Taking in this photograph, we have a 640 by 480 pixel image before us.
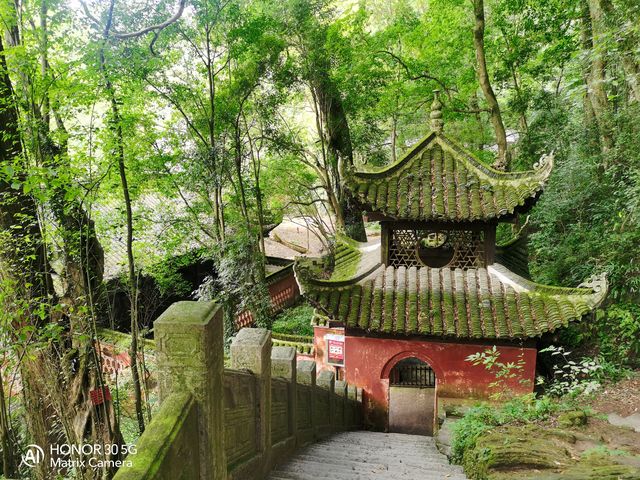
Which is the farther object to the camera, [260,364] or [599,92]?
[599,92]

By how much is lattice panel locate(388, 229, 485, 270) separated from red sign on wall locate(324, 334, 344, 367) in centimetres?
224

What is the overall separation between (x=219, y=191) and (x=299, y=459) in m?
8.56

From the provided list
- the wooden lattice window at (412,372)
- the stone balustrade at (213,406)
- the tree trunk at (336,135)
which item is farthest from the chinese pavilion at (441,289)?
the tree trunk at (336,135)

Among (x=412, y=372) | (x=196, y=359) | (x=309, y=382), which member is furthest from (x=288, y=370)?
(x=412, y=372)

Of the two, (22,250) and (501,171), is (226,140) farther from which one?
(501,171)

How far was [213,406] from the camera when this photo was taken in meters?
3.21

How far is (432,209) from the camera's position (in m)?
8.09

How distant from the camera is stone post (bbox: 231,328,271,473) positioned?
440 centimetres

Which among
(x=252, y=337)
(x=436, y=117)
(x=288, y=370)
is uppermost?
(x=436, y=117)

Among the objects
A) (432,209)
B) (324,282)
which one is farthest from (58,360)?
(432,209)

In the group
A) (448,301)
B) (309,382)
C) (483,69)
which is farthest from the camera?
(483,69)

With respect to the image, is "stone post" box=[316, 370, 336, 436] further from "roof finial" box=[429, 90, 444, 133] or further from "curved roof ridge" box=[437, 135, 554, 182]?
"roof finial" box=[429, 90, 444, 133]

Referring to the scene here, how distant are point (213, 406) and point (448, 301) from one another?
5.89 meters

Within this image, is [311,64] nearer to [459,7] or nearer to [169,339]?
[459,7]
